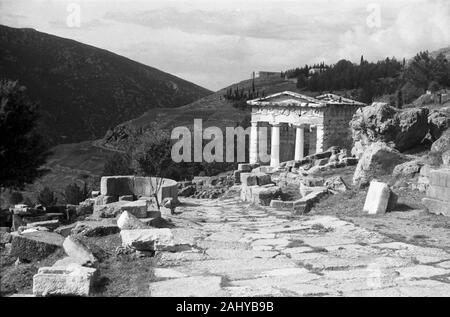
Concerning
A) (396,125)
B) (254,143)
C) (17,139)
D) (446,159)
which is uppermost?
(396,125)

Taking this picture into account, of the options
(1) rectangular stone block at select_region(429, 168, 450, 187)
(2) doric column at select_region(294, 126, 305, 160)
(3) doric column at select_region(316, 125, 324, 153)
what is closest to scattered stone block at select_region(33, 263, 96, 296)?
(1) rectangular stone block at select_region(429, 168, 450, 187)

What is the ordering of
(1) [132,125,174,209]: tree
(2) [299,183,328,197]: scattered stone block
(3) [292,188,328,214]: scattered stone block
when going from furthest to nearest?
1. (1) [132,125,174,209]: tree
2. (2) [299,183,328,197]: scattered stone block
3. (3) [292,188,328,214]: scattered stone block

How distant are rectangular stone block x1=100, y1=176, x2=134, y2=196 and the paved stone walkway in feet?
27.4

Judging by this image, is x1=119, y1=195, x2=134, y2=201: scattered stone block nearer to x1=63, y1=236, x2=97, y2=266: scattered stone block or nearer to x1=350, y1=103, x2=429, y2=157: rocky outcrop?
x1=350, y1=103, x2=429, y2=157: rocky outcrop

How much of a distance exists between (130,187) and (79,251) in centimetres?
1143

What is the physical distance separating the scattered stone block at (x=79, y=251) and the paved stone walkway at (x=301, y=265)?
2.50 ft

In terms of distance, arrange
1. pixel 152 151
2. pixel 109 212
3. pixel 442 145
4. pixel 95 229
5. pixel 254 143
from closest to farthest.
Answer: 1. pixel 95 229
2. pixel 109 212
3. pixel 442 145
4. pixel 152 151
5. pixel 254 143

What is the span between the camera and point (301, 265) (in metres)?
6.96

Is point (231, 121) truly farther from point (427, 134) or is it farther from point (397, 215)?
point (397, 215)

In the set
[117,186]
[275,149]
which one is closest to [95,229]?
[117,186]

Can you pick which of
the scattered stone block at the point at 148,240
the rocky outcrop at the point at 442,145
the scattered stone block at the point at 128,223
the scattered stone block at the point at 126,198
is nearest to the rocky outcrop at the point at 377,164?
the rocky outcrop at the point at 442,145

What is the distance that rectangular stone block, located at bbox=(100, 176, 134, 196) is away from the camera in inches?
698

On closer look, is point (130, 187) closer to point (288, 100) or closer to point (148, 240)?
point (148, 240)

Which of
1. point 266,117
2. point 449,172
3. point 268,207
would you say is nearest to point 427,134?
point 268,207
